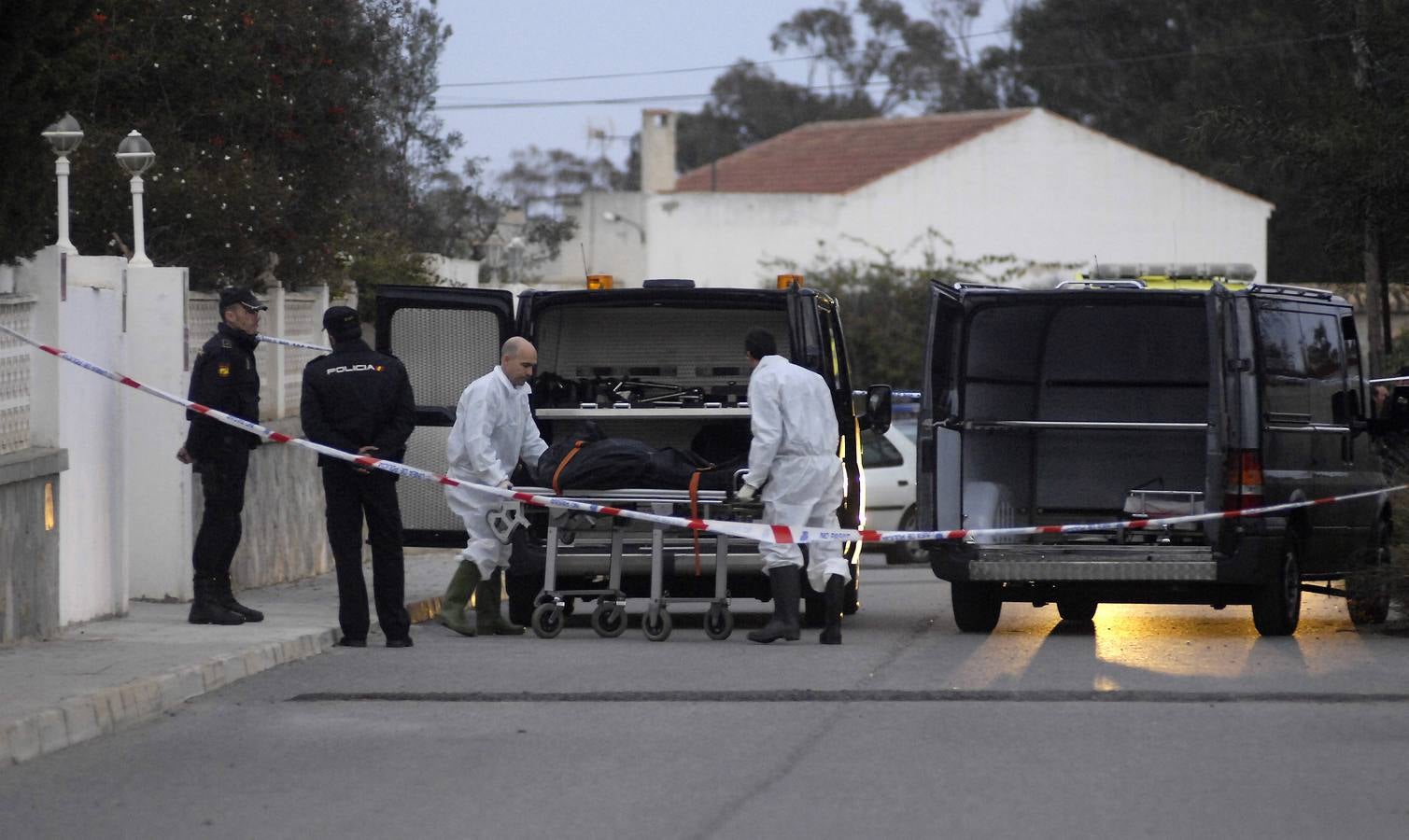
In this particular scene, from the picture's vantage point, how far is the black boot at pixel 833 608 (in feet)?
38.7

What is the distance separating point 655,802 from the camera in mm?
7129

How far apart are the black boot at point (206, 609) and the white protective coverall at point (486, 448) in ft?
4.61

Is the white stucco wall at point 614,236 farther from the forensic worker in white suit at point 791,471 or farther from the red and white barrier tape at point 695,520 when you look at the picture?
the forensic worker in white suit at point 791,471

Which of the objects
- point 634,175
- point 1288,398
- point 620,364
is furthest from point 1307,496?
point 634,175

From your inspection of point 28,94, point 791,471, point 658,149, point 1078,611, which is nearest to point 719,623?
point 791,471

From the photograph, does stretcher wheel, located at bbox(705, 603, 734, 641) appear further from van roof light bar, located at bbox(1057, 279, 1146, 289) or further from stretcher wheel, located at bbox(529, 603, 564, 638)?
van roof light bar, located at bbox(1057, 279, 1146, 289)

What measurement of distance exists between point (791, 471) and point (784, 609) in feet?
2.56

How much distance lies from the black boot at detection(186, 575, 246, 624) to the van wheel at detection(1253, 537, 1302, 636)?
5930mm

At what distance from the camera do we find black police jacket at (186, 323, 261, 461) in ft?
39.7

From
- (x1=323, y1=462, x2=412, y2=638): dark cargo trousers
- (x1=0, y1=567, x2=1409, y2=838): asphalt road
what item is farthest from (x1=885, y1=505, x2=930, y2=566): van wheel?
(x1=323, y1=462, x2=412, y2=638): dark cargo trousers

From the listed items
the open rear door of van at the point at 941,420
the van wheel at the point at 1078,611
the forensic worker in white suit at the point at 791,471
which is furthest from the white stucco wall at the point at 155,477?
the van wheel at the point at 1078,611

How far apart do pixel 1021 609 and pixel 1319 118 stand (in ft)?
21.1

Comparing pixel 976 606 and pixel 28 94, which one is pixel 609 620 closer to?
pixel 976 606

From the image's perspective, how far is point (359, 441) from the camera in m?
11.7
